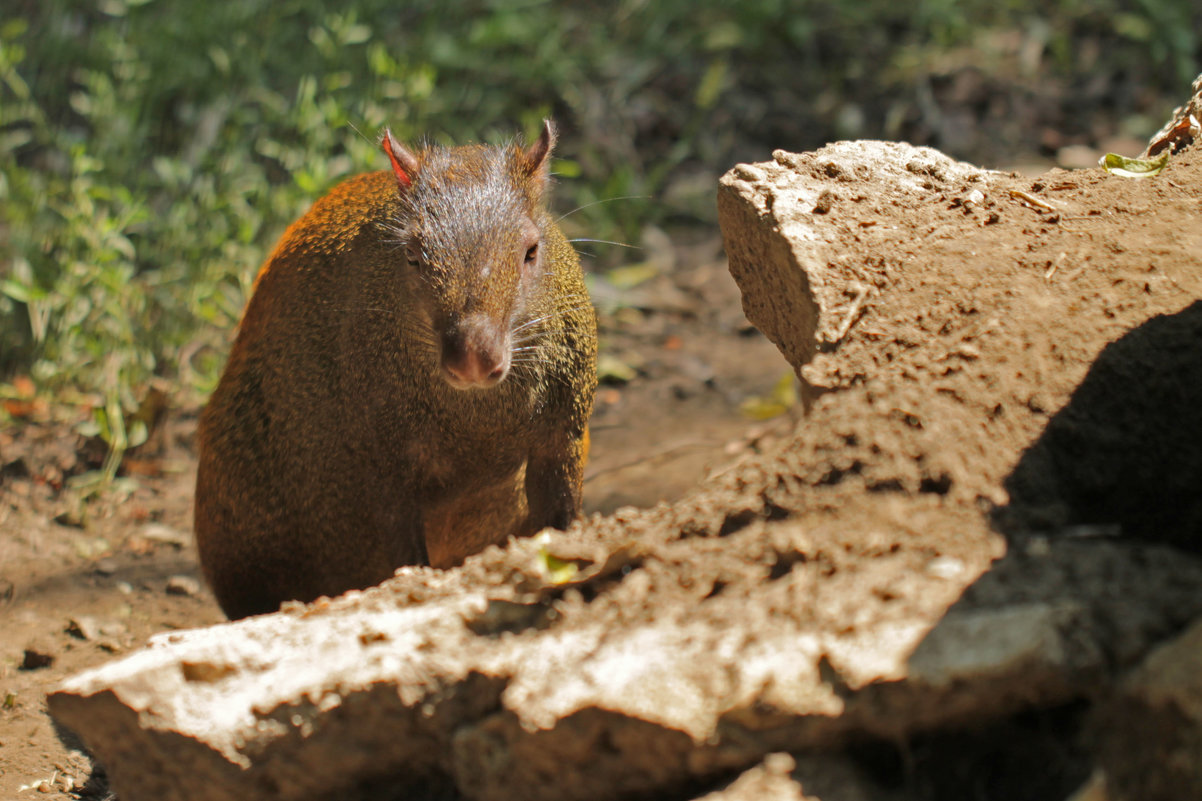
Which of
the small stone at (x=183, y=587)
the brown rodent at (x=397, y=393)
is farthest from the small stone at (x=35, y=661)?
the small stone at (x=183, y=587)

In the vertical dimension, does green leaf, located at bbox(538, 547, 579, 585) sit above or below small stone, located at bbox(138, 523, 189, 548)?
above

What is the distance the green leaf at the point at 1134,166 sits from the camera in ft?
10.3

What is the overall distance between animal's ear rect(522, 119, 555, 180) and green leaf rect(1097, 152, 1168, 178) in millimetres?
1652

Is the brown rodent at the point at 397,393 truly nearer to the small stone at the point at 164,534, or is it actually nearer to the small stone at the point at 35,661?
the small stone at the point at 35,661

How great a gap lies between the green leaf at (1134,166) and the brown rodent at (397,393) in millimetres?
1622

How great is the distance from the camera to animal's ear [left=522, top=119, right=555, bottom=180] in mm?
3658

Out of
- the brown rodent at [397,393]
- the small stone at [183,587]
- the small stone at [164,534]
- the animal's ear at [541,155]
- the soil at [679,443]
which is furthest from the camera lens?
the small stone at [164,534]

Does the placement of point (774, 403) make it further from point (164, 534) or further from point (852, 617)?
point (852, 617)

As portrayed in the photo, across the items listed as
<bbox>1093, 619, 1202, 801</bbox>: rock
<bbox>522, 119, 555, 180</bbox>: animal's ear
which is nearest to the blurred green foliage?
<bbox>522, 119, 555, 180</bbox>: animal's ear

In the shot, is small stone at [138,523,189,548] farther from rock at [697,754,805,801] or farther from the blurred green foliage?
rock at [697,754,805,801]

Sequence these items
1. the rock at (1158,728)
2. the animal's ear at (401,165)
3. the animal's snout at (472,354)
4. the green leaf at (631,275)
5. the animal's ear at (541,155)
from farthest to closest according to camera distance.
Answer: the green leaf at (631,275), the animal's ear at (541,155), the animal's ear at (401,165), the animal's snout at (472,354), the rock at (1158,728)

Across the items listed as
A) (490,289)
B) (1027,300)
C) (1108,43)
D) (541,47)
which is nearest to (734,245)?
(490,289)

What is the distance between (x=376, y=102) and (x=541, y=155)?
9.72 ft

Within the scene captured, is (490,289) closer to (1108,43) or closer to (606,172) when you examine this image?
(606,172)
